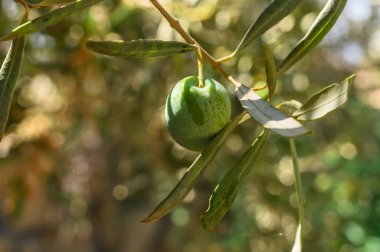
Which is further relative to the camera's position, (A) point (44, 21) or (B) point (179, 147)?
(B) point (179, 147)

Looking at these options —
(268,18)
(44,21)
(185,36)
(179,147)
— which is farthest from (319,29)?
(179,147)

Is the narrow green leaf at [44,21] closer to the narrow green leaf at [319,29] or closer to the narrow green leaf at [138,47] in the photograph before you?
the narrow green leaf at [138,47]

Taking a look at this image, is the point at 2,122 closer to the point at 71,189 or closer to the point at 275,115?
the point at 275,115

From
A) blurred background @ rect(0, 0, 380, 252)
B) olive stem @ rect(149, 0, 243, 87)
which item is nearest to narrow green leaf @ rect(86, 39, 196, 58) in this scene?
olive stem @ rect(149, 0, 243, 87)

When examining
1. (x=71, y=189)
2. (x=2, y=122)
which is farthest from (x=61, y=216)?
(x=2, y=122)

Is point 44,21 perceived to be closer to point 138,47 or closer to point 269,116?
point 138,47

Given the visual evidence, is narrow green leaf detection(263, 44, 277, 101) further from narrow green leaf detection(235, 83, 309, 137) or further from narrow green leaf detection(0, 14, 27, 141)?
narrow green leaf detection(0, 14, 27, 141)
